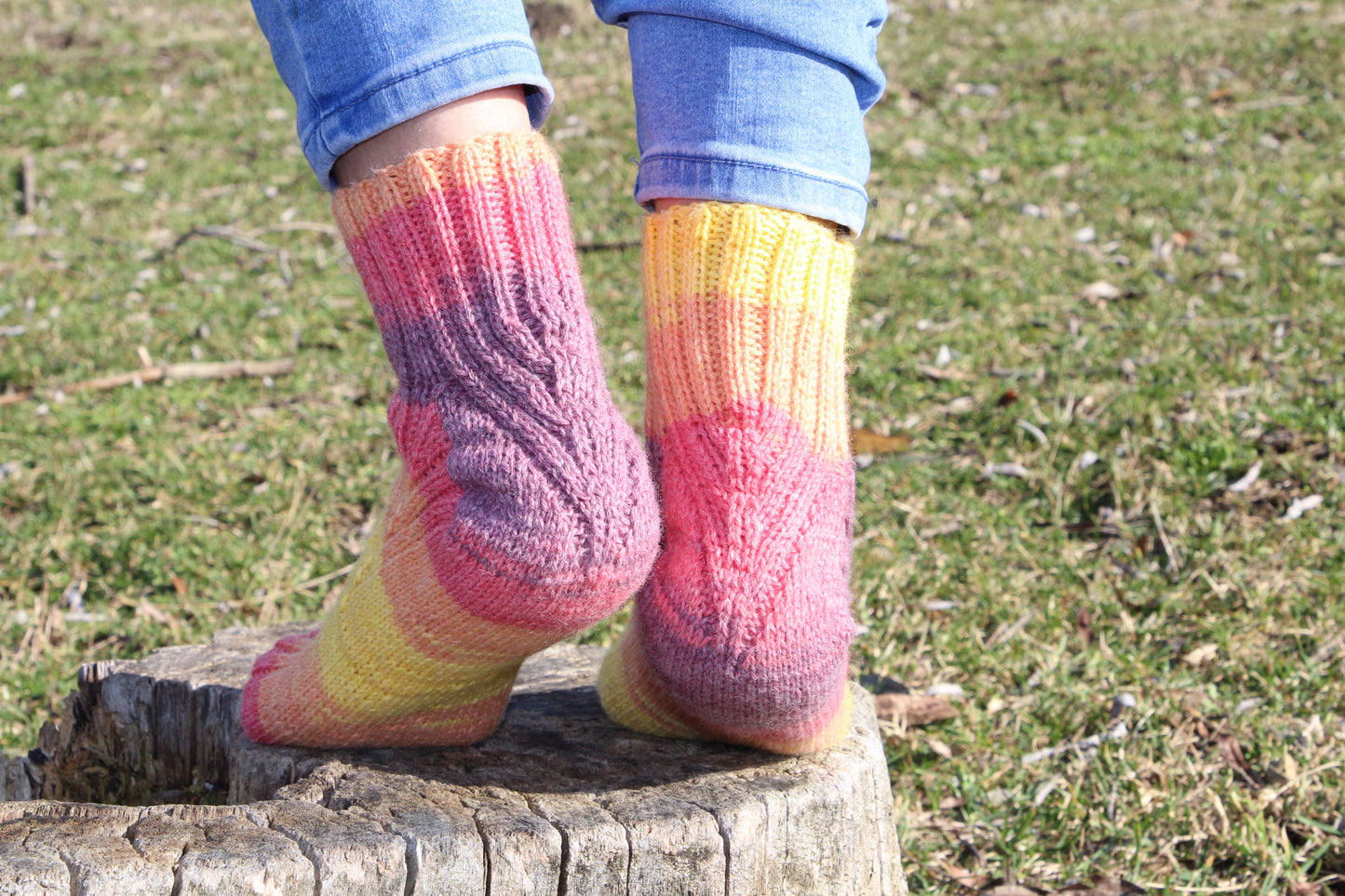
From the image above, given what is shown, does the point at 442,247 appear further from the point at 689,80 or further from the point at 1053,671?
the point at 1053,671

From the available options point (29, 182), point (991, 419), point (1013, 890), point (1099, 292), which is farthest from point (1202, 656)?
point (29, 182)

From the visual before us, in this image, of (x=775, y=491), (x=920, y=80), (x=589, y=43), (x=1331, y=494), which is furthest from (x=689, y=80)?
(x=589, y=43)

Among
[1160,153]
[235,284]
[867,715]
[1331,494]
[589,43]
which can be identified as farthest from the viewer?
[589,43]

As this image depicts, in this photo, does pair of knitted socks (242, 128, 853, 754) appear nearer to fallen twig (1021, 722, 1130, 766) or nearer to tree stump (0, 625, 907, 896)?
tree stump (0, 625, 907, 896)

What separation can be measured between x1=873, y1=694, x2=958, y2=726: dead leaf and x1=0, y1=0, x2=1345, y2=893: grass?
0.02 meters

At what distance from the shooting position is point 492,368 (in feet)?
3.53

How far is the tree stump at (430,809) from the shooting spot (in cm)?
95

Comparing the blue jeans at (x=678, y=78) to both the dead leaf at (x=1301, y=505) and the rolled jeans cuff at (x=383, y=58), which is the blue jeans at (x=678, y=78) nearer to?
the rolled jeans cuff at (x=383, y=58)

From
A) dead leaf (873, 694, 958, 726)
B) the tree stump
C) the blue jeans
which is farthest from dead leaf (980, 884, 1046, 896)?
the blue jeans

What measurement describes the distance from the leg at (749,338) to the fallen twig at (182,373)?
2148mm

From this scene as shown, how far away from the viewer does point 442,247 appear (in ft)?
3.49

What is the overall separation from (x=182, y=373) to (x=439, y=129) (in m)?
2.31

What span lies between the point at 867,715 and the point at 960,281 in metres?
2.30

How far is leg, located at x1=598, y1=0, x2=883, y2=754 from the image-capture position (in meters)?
1.15
